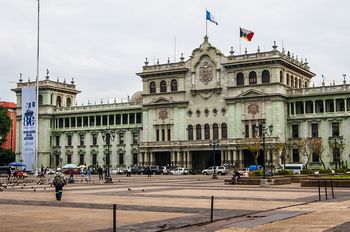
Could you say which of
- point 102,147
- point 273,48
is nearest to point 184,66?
point 273,48

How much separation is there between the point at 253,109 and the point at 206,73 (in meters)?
11.6

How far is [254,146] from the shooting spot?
285 ft

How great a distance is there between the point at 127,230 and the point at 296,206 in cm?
1081

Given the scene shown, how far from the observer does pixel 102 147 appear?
119 m

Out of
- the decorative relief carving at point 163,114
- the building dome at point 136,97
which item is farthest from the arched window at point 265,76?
the building dome at point 136,97

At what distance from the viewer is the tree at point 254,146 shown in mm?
84000

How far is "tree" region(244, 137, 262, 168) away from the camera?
8400 cm

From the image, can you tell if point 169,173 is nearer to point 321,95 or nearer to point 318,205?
point 321,95

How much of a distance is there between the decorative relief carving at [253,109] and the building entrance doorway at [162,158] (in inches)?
744

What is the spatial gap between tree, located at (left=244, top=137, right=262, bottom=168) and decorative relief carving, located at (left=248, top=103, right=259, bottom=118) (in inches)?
208

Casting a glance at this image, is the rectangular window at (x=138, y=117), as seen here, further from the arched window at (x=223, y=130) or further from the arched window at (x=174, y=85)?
the arched window at (x=223, y=130)

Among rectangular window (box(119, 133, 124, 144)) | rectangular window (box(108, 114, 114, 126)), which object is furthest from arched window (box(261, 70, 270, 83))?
rectangular window (box(108, 114, 114, 126))

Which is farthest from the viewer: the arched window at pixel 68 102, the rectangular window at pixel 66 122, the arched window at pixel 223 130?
the arched window at pixel 68 102

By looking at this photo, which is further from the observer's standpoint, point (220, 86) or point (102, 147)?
point (102, 147)
